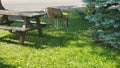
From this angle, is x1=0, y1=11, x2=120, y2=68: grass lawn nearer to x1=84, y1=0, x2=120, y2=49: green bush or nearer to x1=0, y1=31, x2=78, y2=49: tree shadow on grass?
x1=0, y1=31, x2=78, y2=49: tree shadow on grass

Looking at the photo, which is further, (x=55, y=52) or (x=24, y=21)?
(x=24, y=21)

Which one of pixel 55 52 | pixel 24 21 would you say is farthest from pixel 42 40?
pixel 55 52

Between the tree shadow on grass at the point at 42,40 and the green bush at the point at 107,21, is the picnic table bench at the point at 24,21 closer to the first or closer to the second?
the tree shadow on grass at the point at 42,40

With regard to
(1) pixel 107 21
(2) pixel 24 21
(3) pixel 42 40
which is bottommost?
(3) pixel 42 40

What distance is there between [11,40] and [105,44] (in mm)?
2722

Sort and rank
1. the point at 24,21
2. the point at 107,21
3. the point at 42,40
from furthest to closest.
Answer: the point at 42,40, the point at 24,21, the point at 107,21

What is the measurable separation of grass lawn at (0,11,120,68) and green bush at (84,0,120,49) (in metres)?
0.30

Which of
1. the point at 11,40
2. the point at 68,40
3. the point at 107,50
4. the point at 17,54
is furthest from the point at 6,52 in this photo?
the point at 107,50

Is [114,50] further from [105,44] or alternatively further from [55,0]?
[55,0]

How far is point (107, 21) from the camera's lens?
736cm

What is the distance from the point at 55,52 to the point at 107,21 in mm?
1508

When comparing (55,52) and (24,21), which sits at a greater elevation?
(24,21)

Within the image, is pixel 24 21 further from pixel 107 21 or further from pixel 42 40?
pixel 107 21

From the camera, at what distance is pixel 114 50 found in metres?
7.52
